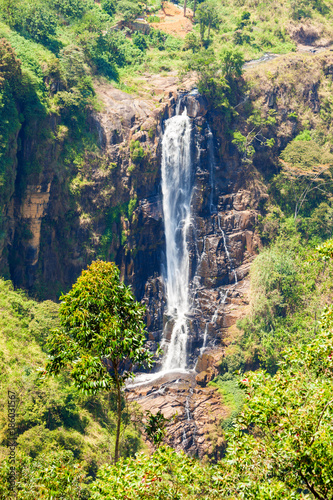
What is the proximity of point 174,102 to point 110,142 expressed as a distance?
6.92m

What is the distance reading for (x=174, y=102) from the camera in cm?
3538

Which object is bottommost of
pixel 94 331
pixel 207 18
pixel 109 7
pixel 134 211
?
pixel 94 331

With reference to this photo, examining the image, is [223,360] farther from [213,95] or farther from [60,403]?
[213,95]

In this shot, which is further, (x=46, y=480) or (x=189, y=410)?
(x=189, y=410)

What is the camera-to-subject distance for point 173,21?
49.2 m

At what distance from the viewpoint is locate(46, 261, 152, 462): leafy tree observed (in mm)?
7492

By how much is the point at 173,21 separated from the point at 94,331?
50.1m

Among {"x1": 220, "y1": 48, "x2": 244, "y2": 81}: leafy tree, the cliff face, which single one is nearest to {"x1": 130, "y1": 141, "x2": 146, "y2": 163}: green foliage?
the cliff face

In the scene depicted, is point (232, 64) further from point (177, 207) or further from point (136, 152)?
point (177, 207)

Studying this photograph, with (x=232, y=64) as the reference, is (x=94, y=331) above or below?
below

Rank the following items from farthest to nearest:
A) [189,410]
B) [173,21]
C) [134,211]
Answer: [173,21]
[134,211]
[189,410]

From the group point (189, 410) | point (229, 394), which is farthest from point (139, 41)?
point (189, 410)

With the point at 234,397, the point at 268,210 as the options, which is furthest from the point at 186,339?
the point at 268,210

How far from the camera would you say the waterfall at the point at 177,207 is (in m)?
34.2
